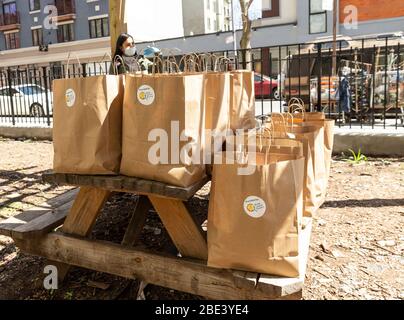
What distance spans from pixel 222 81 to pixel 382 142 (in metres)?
4.31

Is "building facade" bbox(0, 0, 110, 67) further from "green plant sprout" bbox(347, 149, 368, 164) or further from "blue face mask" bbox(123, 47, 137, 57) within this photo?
"green plant sprout" bbox(347, 149, 368, 164)

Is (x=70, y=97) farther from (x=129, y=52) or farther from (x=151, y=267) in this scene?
(x=129, y=52)

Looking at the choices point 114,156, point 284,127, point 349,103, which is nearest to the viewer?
point 114,156

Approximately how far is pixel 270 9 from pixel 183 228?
2862 cm

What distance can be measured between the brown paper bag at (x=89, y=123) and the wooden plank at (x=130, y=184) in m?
0.04

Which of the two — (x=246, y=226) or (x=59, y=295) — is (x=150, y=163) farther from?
(x=59, y=295)

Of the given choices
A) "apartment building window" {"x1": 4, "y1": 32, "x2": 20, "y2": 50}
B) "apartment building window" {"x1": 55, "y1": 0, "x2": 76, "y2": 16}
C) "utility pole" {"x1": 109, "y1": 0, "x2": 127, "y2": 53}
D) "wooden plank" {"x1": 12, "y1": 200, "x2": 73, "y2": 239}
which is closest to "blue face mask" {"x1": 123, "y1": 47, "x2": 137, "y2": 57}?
"utility pole" {"x1": 109, "y1": 0, "x2": 127, "y2": 53}

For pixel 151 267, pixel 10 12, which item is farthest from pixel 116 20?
pixel 10 12

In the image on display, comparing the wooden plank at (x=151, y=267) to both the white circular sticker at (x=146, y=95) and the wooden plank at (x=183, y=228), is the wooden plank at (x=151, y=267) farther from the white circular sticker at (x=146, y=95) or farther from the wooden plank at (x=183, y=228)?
the white circular sticker at (x=146, y=95)

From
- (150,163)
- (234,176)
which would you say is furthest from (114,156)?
(234,176)

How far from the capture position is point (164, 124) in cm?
207

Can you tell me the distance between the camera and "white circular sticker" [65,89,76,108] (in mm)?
2242

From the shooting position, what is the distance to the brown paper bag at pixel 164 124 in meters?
2.04
